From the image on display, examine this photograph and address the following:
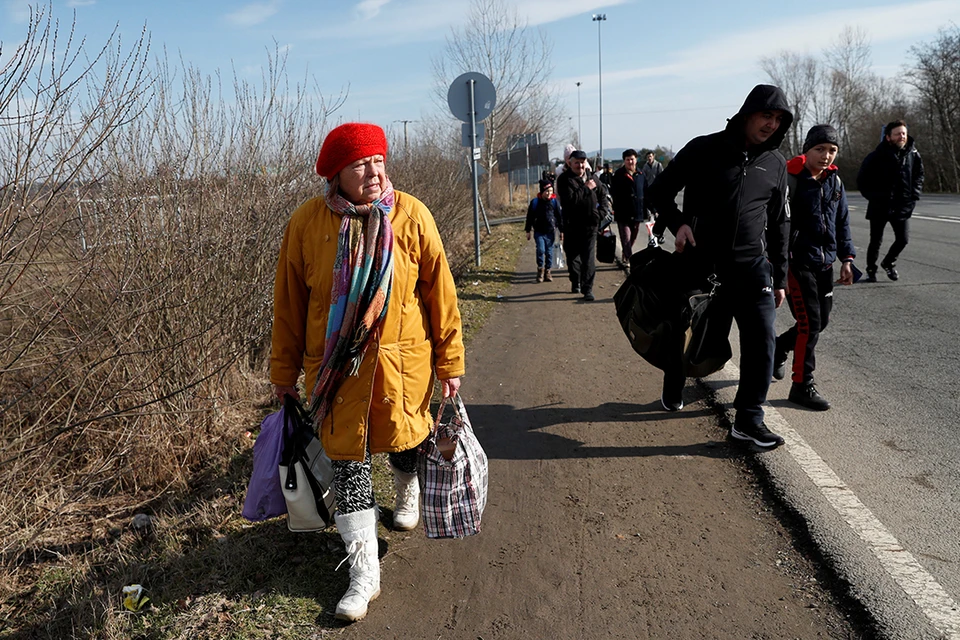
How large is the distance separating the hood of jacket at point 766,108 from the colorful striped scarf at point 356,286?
248 cm

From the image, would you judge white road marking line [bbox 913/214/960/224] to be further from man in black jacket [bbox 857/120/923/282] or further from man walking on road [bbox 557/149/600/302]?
man walking on road [bbox 557/149/600/302]

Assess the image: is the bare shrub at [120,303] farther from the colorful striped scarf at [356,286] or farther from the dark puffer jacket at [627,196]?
the dark puffer jacket at [627,196]

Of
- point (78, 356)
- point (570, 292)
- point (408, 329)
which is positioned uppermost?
point (408, 329)

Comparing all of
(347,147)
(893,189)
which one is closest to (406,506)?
(347,147)

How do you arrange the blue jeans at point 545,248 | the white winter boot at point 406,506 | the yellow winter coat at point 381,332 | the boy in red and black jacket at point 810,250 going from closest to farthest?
the yellow winter coat at point 381,332, the white winter boot at point 406,506, the boy in red and black jacket at point 810,250, the blue jeans at point 545,248

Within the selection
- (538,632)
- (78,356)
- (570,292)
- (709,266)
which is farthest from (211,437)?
(570,292)

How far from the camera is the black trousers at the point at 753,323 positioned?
4566mm

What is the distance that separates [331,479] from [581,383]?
326cm

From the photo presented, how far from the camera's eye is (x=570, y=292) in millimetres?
10906

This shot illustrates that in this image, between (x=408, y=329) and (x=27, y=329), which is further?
(x=27, y=329)

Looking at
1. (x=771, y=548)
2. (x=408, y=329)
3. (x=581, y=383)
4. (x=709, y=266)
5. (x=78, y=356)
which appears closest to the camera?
(x=408, y=329)

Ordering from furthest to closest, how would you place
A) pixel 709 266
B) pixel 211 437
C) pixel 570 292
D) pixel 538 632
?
pixel 570 292 < pixel 211 437 < pixel 709 266 < pixel 538 632

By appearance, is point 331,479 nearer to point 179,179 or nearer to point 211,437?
point 211,437

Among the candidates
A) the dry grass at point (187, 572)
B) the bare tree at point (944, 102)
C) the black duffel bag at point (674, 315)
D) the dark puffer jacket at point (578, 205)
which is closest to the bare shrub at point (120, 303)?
the dry grass at point (187, 572)
